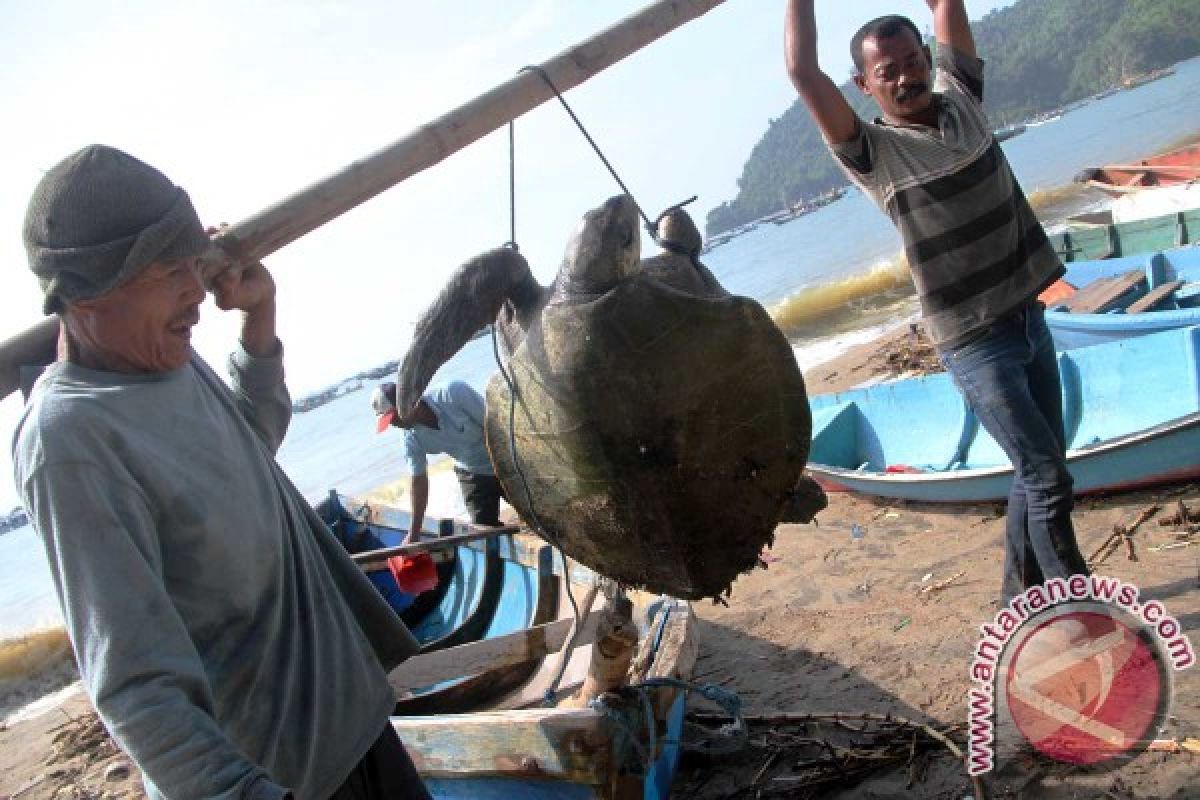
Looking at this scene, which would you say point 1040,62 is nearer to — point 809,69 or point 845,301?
point 845,301

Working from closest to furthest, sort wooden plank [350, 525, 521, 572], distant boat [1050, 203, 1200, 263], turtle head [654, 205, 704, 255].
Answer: turtle head [654, 205, 704, 255], wooden plank [350, 525, 521, 572], distant boat [1050, 203, 1200, 263]

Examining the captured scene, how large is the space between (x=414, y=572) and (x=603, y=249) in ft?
12.5

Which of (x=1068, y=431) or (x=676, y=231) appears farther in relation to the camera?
(x=1068, y=431)

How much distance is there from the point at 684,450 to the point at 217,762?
1.17 m

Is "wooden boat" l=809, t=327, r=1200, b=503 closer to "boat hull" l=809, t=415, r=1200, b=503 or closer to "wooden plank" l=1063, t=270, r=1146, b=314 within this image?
"boat hull" l=809, t=415, r=1200, b=503

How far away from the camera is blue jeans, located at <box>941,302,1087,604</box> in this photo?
284 cm

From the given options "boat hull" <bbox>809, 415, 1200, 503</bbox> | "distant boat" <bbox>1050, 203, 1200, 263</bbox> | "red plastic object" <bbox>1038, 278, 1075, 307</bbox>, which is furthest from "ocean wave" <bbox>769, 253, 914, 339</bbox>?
"boat hull" <bbox>809, 415, 1200, 503</bbox>

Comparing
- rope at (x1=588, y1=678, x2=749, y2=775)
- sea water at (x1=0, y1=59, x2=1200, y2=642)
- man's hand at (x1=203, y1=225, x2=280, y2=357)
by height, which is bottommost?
sea water at (x1=0, y1=59, x2=1200, y2=642)

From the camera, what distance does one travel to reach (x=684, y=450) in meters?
1.94

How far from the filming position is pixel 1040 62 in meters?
95.8

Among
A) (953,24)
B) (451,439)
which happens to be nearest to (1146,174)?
(953,24)

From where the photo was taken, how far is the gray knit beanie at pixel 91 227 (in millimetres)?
1391

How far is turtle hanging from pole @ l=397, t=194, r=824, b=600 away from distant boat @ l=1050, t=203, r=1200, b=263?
9257 mm

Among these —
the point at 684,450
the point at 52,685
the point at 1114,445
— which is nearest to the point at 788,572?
the point at 1114,445
